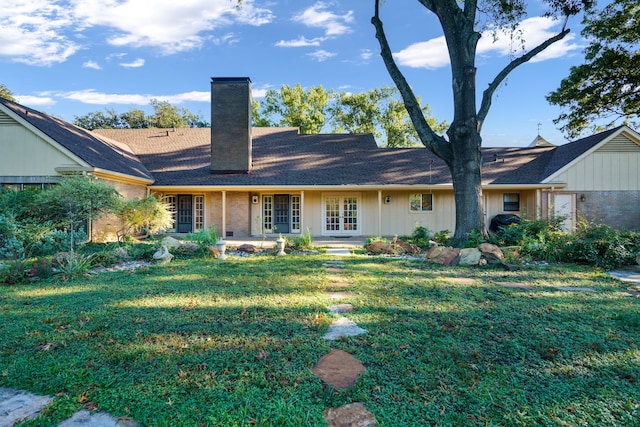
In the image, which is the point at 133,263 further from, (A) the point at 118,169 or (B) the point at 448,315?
(B) the point at 448,315

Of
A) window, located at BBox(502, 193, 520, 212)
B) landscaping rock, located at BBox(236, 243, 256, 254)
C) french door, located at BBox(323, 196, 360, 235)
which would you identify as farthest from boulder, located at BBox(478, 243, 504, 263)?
window, located at BBox(502, 193, 520, 212)

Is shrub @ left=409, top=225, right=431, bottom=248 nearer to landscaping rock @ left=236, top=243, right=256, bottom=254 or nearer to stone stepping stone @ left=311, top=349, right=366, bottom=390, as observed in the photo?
landscaping rock @ left=236, top=243, right=256, bottom=254

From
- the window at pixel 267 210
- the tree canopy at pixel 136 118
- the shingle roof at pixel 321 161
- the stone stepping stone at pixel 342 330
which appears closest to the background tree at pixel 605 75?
the shingle roof at pixel 321 161

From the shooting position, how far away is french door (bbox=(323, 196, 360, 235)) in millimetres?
15453

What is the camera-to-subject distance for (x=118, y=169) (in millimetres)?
12477

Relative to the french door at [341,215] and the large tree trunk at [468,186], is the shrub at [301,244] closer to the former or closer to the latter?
the large tree trunk at [468,186]

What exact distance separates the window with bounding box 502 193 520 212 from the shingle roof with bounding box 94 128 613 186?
42.8 inches

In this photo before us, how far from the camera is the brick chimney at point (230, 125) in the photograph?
605 inches

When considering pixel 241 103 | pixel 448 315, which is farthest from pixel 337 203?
pixel 448 315

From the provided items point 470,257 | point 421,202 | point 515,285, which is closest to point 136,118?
point 421,202

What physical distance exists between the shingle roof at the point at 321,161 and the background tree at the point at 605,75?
4.33 meters

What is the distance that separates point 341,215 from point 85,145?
34.1ft

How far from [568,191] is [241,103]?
1474cm

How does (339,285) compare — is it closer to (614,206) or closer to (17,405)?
(17,405)
